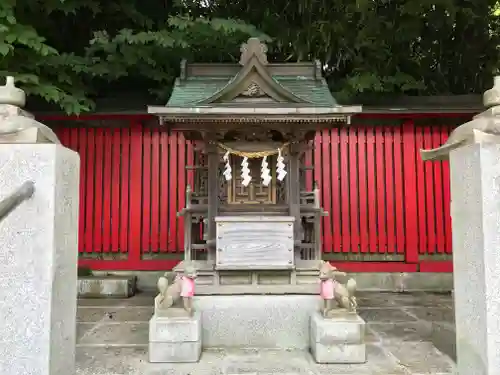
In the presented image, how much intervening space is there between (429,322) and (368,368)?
2.55 m

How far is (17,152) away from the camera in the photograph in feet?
9.50

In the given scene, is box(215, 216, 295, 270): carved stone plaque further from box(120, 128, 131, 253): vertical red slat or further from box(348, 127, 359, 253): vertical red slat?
box(120, 128, 131, 253): vertical red slat

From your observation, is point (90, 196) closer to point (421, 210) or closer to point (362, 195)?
point (362, 195)

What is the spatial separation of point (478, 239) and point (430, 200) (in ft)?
23.6

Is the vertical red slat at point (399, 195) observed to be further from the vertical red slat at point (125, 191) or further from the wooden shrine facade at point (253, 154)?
the vertical red slat at point (125, 191)

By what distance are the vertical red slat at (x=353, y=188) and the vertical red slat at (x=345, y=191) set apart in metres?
0.07

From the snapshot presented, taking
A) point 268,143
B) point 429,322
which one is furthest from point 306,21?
point 429,322

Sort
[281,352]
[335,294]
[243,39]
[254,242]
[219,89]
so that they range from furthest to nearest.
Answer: [243,39], [219,89], [254,242], [281,352], [335,294]

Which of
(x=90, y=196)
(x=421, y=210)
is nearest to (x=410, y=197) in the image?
(x=421, y=210)

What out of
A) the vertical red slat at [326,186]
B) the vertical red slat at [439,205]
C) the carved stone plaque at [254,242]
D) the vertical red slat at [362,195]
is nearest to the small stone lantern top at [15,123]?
the carved stone plaque at [254,242]

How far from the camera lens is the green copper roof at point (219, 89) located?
21.2 feet

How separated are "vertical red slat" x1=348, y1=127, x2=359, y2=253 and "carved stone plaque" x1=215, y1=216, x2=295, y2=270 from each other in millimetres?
4047

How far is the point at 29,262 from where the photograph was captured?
2.85m

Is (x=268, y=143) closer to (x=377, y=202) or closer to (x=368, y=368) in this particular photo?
(x=368, y=368)
